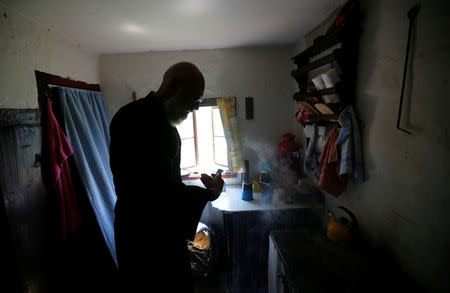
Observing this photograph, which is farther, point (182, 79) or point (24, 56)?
point (24, 56)

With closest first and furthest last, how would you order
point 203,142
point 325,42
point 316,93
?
point 325,42
point 316,93
point 203,142

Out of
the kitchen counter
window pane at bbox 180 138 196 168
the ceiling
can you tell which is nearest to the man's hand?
the kitchen counter

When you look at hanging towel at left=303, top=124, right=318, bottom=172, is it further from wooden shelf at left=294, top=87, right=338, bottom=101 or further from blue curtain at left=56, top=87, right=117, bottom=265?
blue curtain at left=56, top=87, right=117, bottom=265

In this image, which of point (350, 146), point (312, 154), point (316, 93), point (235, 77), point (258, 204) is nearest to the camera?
point (350, 146)

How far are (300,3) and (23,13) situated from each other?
6.71 ft

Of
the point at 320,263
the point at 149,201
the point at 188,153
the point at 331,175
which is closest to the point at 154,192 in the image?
the point at 149,201

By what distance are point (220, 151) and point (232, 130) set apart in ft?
1.48

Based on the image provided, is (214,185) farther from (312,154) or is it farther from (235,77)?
(235,77)

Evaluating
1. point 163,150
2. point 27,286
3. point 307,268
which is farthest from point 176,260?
point 27,286

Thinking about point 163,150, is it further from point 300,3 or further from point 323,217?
point 323,217

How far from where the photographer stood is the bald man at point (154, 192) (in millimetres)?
1017

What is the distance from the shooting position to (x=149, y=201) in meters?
1.04

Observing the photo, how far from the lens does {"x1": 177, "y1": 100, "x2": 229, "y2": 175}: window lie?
9.02 feet

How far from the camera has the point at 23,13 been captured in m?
1.45
